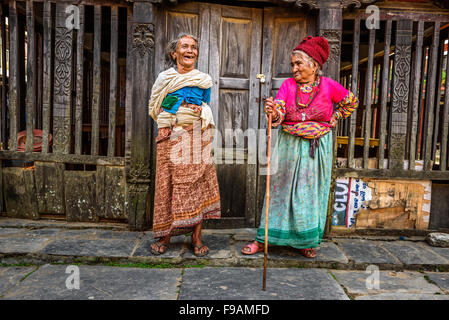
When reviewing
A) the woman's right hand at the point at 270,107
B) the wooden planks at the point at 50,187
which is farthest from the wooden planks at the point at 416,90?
the wooden planks at the point at 50,187

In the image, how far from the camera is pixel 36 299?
240cm

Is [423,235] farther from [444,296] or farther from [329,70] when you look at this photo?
[329,70]

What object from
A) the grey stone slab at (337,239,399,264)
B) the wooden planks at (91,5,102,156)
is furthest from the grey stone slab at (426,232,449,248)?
the wooden planks at (91,5,102,156)

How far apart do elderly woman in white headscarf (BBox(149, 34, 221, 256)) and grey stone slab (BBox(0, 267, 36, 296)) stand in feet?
3.62

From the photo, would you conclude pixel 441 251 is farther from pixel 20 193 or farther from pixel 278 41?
pixel 20 193

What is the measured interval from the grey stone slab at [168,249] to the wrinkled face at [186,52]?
1.76 meters

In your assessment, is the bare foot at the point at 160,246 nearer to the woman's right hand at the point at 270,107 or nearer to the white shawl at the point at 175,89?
the white shawl at the point at 175,89

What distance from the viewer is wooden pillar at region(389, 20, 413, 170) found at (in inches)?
155

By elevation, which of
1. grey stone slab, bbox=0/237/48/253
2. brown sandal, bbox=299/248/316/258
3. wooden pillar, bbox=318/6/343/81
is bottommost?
grey stone slab, bbox=0/237/48/253

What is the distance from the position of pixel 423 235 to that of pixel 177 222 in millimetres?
3081

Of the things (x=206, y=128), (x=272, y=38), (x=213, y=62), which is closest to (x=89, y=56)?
(x=213, y=62)

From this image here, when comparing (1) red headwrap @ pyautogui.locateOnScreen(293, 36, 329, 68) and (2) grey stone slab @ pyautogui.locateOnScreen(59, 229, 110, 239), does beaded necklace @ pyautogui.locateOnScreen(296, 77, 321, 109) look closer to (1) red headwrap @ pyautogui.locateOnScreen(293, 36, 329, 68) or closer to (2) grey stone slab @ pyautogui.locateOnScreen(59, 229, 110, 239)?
(1) red headwrap @ pyautogui.locateOnScreen(293, 36, 329, 68)

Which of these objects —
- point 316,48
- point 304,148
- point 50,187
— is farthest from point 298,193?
point 50,187

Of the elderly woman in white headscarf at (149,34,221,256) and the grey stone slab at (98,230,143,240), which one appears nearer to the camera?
the elderly woman in white headscarf at (149,34,221,256)
